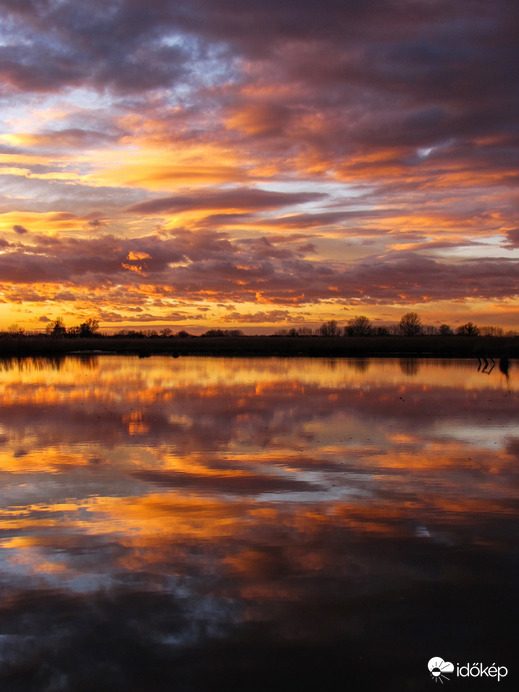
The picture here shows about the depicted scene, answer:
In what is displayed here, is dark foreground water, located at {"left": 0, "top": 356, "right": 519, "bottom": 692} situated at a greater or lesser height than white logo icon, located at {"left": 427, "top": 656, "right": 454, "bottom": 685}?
greater

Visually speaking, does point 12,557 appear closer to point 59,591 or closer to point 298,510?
point 59,591

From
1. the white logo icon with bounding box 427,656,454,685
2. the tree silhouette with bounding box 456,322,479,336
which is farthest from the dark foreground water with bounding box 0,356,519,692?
the tree silhouette with bounding box 456,322,479,336

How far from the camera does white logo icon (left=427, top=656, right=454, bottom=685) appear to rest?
4.71 meters

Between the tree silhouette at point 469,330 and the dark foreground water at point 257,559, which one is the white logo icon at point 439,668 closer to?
the dark foreground water at point 257,559

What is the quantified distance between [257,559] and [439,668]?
2450mm

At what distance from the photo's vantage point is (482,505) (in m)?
8.86

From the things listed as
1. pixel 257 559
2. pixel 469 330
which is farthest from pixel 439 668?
pixel 469 330

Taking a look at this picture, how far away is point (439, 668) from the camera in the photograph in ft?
15.8

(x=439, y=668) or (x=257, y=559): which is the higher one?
(x=257, y=559)

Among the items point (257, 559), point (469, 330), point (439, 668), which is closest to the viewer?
point (439, 668)

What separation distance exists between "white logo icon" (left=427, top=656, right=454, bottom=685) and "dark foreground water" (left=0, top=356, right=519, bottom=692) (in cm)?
2

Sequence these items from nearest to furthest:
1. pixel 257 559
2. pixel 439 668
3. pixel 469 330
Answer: pixel 439 668 → pixel 257 559 → pixel 469 330

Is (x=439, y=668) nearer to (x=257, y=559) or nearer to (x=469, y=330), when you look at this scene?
(x=257, y=559)

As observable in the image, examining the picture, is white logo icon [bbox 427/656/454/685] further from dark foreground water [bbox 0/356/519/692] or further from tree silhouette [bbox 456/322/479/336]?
tree silhouette [bbox 456/322/479/336]
